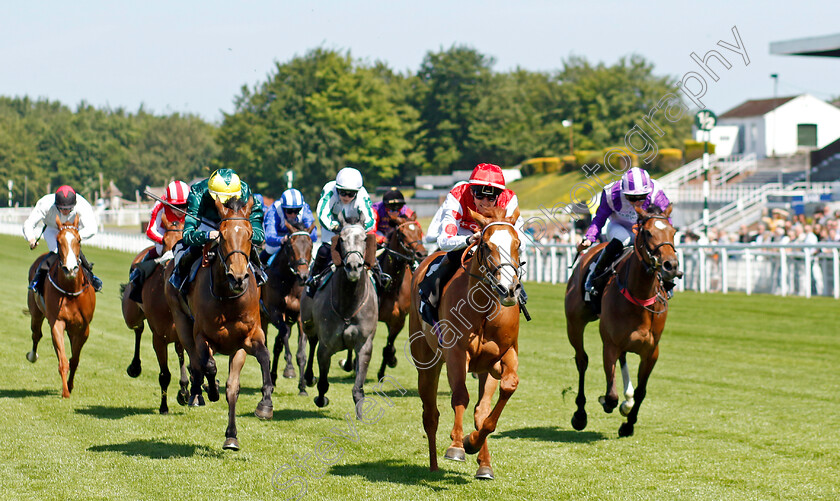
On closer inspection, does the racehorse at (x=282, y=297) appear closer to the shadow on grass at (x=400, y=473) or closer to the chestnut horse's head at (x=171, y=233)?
the chestnut horse's head at (x=171, y=233)

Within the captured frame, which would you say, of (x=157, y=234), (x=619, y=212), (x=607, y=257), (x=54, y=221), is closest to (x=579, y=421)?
(x=607, y=257)

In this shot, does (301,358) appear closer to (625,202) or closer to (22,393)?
(22,393)

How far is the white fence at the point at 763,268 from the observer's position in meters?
19.7

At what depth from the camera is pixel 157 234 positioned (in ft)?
34.9

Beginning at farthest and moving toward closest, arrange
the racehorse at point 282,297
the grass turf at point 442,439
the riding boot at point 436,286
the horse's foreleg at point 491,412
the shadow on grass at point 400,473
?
the racehorse at point 282,297 → the riding boot at point 436,286 → the shadow on grass at point 400,473 → the grass turf at point 442,439 → the horse's foreleg at point 491,412

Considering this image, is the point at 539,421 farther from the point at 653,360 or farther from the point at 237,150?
the point at 237,150

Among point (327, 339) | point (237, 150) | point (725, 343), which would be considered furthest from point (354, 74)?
point (327, 339)

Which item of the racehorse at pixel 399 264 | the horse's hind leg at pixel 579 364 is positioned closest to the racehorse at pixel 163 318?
the racehorse at pixel 399 264

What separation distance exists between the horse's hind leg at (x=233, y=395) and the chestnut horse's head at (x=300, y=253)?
267 centimetres

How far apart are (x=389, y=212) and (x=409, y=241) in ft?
2.16

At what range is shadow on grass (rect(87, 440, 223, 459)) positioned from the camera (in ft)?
24.9

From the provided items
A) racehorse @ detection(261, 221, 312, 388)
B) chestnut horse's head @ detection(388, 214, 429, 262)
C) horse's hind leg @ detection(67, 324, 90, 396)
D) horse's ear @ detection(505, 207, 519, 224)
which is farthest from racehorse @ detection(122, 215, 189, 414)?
horse's ear @ detection(505, 207, 519, 224)

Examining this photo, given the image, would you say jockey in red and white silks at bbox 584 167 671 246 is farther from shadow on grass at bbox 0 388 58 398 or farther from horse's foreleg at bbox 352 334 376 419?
shadow on grass at bbox 0 388 58 398

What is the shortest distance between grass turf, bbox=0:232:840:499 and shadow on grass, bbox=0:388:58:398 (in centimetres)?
4
